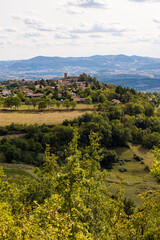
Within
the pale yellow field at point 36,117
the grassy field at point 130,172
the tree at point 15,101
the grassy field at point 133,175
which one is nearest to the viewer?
the grassy field at point 130,172

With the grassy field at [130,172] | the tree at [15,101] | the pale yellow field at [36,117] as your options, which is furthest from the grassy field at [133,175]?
the tree at [15,101]

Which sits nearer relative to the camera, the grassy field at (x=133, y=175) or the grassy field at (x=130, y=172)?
the grassy field at (x=130, y=172)

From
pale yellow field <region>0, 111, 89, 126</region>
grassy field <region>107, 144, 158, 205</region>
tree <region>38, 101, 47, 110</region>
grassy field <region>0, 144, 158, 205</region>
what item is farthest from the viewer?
tree <region>38, 101, 47, 110</region>

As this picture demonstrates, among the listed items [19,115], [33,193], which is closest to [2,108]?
[19,115]

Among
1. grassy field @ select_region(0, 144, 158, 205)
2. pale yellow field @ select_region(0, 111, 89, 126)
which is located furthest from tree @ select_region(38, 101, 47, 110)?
grassy field @ select_region(0, 144, 158, 205)

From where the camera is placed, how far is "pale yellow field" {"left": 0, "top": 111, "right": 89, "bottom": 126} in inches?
2887

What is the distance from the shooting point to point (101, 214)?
13.8 m

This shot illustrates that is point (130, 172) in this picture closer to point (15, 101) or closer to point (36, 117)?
point (36, 117)

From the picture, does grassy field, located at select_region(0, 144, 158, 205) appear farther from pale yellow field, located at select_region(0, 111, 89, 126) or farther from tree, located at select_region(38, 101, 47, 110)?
tree, located at select_region(38, 101, 47, 110)

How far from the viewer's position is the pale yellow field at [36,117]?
73325 millimetres

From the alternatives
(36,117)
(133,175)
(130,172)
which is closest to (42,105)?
(36,117)

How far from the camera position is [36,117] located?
259 ft

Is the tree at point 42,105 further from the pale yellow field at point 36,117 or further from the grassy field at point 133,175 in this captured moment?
the grassy field at point 133,175

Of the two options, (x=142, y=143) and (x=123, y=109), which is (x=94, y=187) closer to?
(x=142, y=143)
